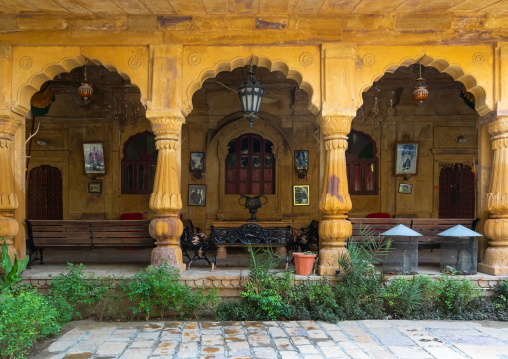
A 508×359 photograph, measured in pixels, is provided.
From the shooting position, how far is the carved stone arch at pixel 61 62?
661cm

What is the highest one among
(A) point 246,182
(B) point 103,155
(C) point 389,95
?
(C) point 389,95

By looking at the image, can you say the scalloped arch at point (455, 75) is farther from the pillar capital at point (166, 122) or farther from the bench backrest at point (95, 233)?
the bench backrest at point (95, 233)

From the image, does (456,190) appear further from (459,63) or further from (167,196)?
(167,196)

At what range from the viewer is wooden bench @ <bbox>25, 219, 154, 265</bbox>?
23.5 ft

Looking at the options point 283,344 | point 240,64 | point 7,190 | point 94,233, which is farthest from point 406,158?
point 7,190

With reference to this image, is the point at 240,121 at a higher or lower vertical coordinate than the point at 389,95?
lower

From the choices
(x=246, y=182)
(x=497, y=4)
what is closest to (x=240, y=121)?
(x=246, y=182)

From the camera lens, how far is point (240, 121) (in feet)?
36.1

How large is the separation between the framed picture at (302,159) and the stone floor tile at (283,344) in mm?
6363

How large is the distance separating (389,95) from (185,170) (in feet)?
18.7

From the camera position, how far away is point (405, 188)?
1134cm

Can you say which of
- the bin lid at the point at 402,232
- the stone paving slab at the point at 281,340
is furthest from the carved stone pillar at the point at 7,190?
the bin lid at the point at 402,232

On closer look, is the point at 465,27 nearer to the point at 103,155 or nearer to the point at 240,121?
the point at 240,121

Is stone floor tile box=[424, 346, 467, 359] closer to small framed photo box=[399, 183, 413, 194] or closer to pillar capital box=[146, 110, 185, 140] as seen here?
pillar capital box=[146, 110, 185, 140]
